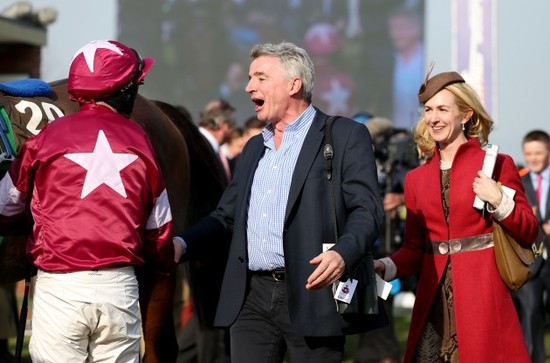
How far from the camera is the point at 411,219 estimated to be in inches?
201

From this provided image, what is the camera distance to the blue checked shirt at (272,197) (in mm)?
4383

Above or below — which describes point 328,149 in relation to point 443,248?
above

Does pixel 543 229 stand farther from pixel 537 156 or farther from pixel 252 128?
pixel 252 128

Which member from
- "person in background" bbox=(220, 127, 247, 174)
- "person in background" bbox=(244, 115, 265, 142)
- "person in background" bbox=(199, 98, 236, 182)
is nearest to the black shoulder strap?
"person in background" bbox=(244, 115, 265, 142)

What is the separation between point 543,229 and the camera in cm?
866

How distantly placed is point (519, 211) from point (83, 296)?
75.9 inches

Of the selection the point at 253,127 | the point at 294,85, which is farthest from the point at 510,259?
the point at 253,127

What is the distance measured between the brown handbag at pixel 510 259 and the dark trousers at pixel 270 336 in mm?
849

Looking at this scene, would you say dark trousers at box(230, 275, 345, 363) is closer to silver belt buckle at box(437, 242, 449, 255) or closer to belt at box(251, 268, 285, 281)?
belt at box(251, 268, 285, 281)

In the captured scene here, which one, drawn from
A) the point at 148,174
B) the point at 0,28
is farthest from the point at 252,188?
the point at 0,28

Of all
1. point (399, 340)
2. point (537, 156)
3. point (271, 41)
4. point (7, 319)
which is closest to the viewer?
point (7, 319)

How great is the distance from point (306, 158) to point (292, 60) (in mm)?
425

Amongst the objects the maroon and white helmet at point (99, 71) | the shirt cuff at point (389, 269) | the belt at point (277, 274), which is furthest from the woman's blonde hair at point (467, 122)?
the maroon and white helmet at point (99, 71)

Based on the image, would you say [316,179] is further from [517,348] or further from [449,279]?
[517,348]
